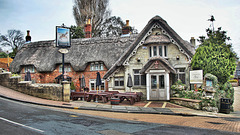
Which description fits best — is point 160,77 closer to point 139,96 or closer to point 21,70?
point 139,96

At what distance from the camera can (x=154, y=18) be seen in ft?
65.8

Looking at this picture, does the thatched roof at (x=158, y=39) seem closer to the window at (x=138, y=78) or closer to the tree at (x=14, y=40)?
the window at (x=138, y=78)

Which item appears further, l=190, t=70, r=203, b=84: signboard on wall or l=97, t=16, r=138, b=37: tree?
l=97, t=16, r=138, b=37: tree

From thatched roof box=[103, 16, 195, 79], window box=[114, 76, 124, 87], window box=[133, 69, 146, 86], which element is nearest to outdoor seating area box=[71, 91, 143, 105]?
window box=[133, 69, 146, 86]

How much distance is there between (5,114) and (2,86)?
429 inches

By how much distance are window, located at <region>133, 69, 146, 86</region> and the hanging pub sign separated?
7.22 m

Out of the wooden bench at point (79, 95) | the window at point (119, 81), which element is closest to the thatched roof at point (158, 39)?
the window at point (119, 81)

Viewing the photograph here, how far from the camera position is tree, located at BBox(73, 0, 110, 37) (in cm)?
4600

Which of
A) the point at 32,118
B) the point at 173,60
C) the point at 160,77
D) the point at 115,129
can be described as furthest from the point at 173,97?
the point at 32,118

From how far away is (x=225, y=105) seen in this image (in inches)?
579

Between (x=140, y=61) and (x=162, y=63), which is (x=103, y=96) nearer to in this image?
(x=140, y=61)

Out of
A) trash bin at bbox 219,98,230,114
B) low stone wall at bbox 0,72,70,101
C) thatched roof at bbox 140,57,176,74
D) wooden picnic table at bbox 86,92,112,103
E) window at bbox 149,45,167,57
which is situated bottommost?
trash bin at bbox 219,98,230,114

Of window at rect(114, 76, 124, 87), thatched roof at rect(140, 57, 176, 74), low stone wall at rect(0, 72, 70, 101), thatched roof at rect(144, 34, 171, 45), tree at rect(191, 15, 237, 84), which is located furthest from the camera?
window at rect(114, 76, 124, 87)

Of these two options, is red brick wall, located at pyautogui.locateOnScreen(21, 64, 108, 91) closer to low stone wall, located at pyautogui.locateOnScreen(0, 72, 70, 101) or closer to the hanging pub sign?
the hanging pub sign
